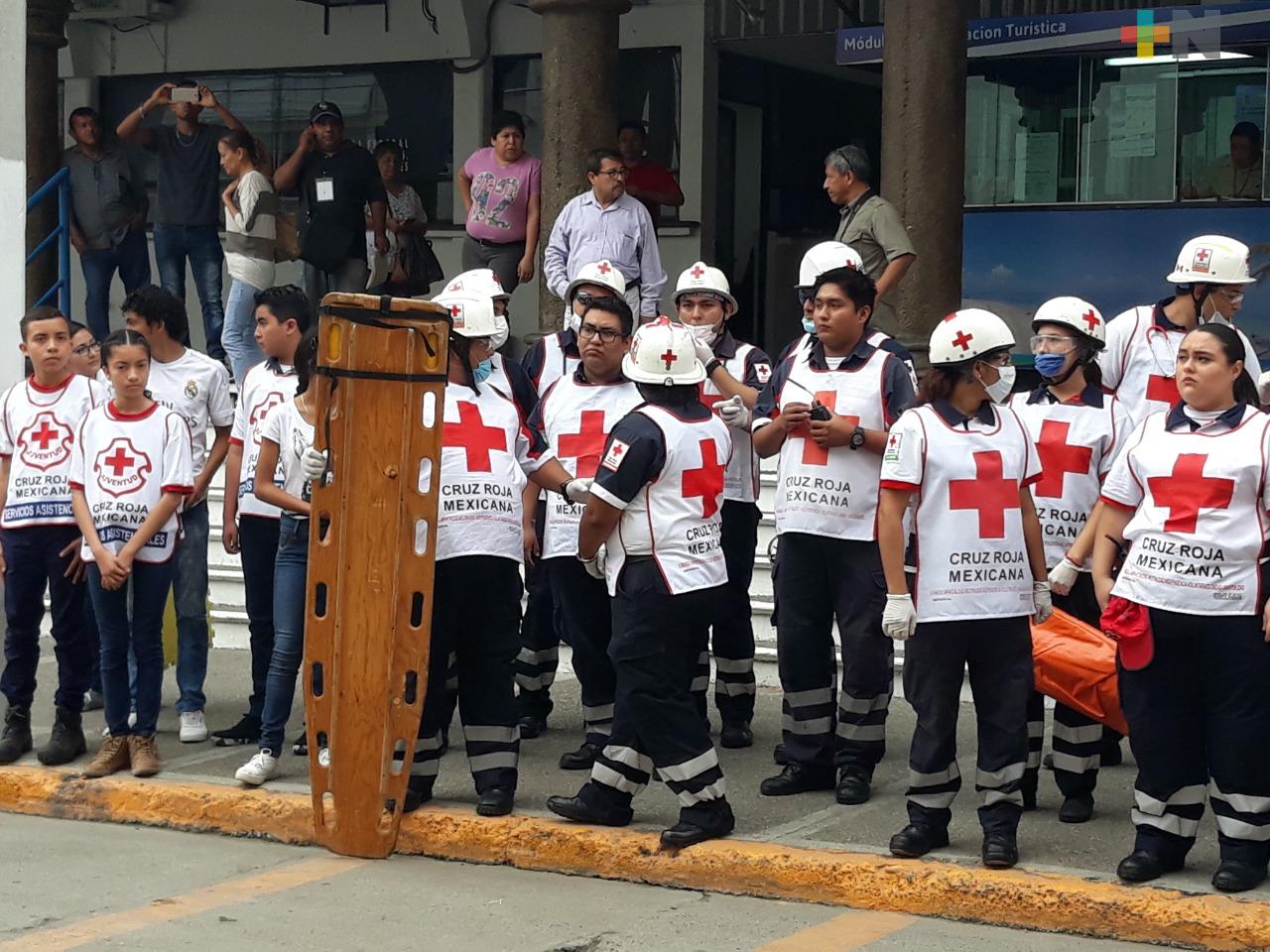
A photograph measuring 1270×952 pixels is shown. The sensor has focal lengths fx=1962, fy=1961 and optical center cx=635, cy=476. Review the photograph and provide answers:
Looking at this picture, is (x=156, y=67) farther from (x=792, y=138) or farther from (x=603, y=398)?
(x=603, y=398)

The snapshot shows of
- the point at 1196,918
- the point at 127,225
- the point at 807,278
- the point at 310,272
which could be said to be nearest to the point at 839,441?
the point at 807,278

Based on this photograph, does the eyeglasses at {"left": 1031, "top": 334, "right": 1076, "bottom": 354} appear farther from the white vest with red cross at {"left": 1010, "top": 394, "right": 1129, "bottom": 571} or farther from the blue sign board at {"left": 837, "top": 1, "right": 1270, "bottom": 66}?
the blue sign board at {"left": 837, "top": 1, "right": 1270, "bottom": 66}

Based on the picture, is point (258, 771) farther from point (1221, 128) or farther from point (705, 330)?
point (1221, 128)

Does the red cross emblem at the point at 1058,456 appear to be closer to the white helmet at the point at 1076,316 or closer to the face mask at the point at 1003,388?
the face mask at the point at 1003,388

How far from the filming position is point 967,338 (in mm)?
6719

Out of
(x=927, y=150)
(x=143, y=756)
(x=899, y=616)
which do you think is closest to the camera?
(x=899, y=616)

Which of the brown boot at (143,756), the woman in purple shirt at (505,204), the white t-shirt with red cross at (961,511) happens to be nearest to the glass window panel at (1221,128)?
the woman in purple shirt at (505,204)

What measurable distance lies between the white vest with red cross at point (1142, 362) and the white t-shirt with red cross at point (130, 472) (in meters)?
3.90

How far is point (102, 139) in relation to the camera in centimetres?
1437

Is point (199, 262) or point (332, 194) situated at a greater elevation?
point (332, 194)

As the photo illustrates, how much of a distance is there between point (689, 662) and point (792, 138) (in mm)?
9924

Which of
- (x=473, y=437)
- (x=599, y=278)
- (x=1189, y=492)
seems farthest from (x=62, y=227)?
(x=1189, y=492)

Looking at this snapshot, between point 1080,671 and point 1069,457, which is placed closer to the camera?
point 1080,671

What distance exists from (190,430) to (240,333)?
3.88 metres
